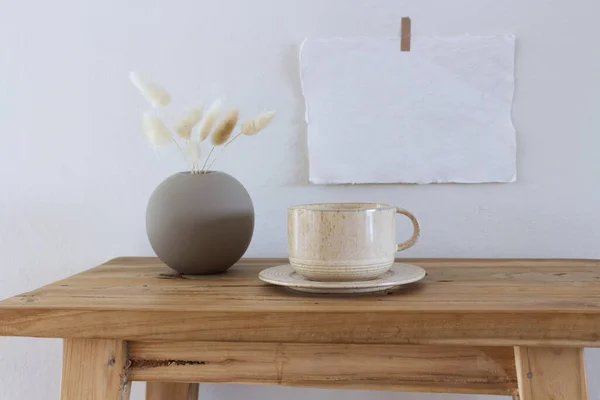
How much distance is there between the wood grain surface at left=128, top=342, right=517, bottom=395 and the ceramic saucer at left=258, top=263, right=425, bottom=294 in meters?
0.07

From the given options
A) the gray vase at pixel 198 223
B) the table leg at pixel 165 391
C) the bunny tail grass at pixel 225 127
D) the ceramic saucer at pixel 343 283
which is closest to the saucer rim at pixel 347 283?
the ceramic saucer at pixel 343 283

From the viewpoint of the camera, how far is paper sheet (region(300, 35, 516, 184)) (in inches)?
39.3

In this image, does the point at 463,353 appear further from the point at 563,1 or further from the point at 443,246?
the point at 563,1

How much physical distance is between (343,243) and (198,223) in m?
0.22

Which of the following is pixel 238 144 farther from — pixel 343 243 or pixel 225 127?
pixel 343 243

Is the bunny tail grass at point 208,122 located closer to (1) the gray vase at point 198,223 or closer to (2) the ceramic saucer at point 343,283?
(1) the gray vase at point 198,223

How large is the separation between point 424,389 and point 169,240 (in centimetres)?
39

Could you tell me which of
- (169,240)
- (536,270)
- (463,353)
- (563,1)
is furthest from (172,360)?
(563,1)

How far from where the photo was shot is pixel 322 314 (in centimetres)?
62

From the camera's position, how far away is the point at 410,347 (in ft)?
2.16

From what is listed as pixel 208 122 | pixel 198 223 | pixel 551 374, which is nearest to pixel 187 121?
pixel 208 122

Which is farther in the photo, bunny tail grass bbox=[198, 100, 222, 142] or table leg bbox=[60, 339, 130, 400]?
bunny tail grass bbox=[198, 100, 222, 142]

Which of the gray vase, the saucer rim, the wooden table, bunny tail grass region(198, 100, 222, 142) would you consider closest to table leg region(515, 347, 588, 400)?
the wooden table

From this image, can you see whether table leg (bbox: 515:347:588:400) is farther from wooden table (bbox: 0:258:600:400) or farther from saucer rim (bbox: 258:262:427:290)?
saucer rim (bbox: 258:262:427:290)
